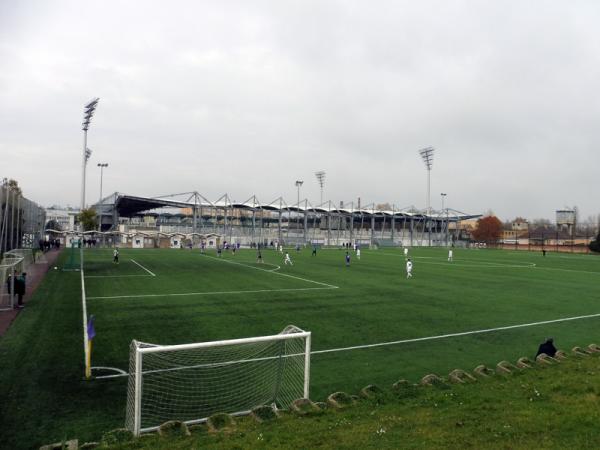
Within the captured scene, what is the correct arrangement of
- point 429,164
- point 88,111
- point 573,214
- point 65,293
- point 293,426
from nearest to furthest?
point 293,426 < point 65,293 < point 88,111 < point 429,164 < point 573,214

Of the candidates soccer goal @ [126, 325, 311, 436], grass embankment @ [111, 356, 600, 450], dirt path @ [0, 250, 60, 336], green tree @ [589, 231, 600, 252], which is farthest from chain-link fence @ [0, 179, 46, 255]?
green tree @ [589, 231, 600, 252]

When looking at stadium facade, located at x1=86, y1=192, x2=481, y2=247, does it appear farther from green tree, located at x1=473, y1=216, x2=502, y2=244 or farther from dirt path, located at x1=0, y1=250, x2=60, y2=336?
dirt path, located at x1=0, y1=250, x2=60, y2=336

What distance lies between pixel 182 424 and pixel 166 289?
1830 cm

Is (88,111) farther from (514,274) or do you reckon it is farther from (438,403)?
(438,403)

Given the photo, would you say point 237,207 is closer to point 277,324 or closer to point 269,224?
point 269,224

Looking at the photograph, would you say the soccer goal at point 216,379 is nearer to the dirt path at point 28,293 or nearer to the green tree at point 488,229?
the dirt path at point 28,293

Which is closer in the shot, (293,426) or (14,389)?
(293,426)

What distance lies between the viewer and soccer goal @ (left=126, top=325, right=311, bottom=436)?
26.0 ft

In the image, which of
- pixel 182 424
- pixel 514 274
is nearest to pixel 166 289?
pixel 182 424

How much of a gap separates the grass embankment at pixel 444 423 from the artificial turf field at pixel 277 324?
192 centimetres

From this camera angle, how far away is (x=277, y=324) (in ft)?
52.9

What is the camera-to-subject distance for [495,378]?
370 inches

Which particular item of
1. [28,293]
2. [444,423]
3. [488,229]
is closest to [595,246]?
[488,229]

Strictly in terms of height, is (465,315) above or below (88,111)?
below
